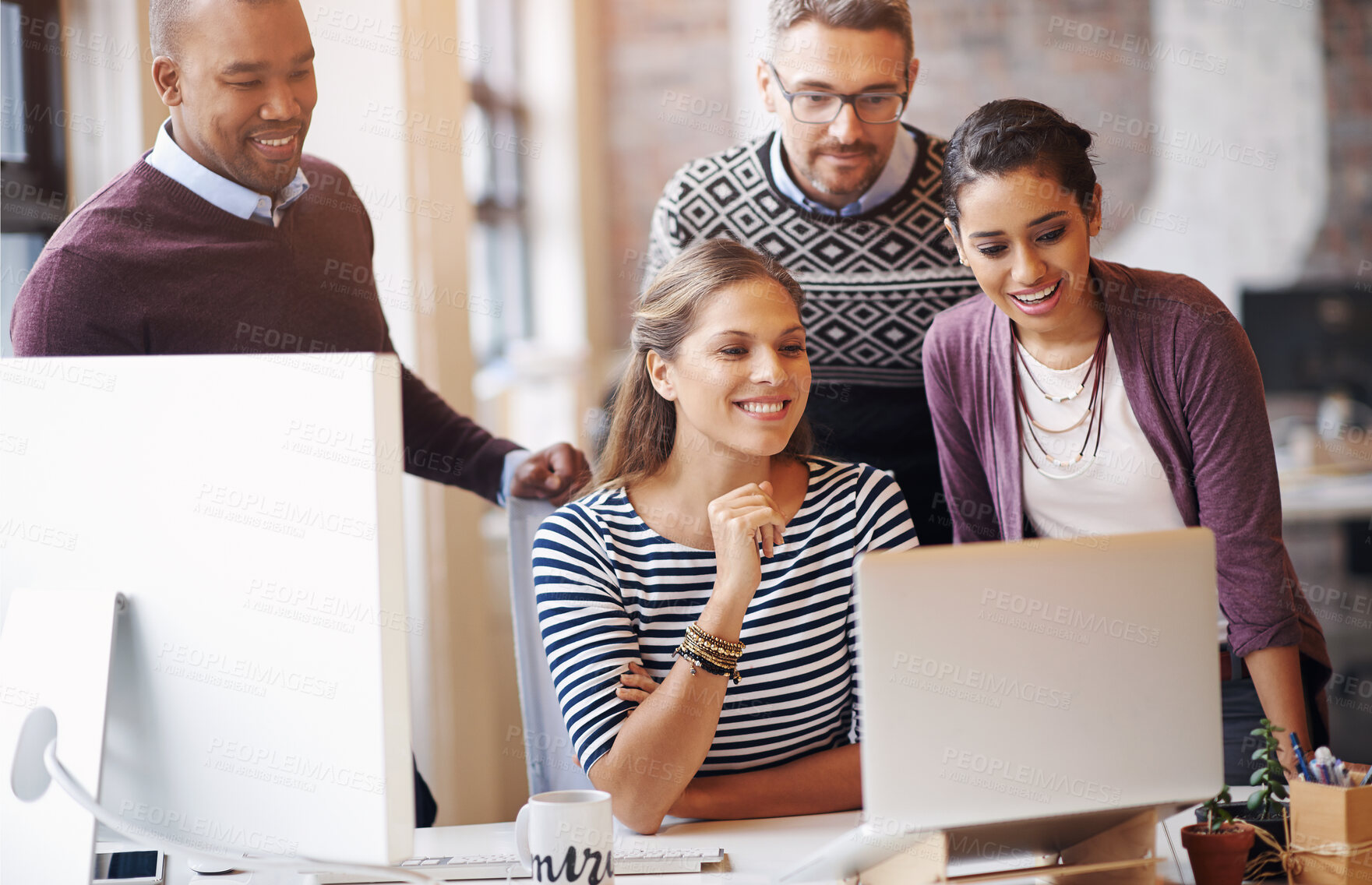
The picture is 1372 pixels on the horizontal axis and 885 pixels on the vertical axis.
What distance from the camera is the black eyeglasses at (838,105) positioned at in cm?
177

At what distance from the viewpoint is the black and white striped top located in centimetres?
143

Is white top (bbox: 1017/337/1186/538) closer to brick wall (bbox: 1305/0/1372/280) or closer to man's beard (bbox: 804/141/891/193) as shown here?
man's beard (bbox: 804/141/891/193)

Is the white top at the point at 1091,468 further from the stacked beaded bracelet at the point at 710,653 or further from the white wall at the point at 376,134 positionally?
the white wall at the point at 376,134

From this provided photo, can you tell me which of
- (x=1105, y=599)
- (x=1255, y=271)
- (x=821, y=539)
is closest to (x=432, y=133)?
(x=821, y=539)

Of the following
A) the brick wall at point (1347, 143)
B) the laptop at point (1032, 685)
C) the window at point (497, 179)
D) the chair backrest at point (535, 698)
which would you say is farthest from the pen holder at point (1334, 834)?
the brick wall at point (1347, 143)

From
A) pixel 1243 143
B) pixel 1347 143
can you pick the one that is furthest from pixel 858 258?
pixel 1347 143

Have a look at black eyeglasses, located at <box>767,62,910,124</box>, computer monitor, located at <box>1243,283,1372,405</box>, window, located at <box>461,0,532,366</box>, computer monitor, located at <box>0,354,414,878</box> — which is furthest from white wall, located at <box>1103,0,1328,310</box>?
computer monitor, located at <box>0,354,414,878</box>

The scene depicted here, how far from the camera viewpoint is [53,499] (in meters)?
0.94

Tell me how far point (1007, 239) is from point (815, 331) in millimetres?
571

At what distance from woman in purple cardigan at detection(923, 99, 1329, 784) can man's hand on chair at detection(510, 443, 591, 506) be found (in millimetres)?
553

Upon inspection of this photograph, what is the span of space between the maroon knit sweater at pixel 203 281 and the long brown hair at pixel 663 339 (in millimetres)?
265

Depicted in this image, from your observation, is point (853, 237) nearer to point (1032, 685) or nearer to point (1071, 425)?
point (1071, 425)

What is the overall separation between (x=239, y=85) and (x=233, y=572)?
89 cm

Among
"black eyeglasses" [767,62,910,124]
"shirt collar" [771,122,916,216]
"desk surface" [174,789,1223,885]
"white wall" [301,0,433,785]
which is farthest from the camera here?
"white wall" [301,0,433,785]
